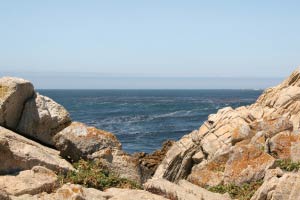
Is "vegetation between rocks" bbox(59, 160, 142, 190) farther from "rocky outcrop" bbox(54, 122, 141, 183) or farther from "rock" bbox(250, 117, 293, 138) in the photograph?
"rock" bbox(250, 117, 293, 138)

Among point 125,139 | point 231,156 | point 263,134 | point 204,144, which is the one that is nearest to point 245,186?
point 231,156

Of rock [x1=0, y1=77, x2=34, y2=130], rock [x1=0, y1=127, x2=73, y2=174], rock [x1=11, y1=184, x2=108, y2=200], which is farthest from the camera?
rock [x1=0, y1=77, x2=34, y2=130]

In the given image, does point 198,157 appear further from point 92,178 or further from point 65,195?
point 65,195

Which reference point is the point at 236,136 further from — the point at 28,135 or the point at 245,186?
the point at 28,135

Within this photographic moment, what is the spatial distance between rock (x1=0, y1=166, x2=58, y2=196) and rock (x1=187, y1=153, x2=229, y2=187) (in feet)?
32.0

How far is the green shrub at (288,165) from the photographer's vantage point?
19.8 metres

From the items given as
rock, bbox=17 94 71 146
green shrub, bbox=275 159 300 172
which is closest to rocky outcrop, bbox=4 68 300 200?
rock, bbox=17 94 71 146

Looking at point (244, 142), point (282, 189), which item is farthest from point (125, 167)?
point (244, 142)

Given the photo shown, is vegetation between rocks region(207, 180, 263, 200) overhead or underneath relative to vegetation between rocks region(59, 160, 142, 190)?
underneath

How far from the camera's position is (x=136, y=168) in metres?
18.9

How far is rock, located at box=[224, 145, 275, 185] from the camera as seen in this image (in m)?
20.3

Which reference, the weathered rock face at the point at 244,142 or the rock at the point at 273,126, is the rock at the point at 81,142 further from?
the rock at the point at 273,126

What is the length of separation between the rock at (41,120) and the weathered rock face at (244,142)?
7.04 m

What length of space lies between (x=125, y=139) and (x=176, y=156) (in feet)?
92.0
